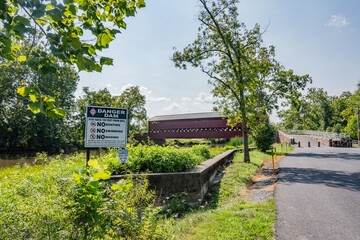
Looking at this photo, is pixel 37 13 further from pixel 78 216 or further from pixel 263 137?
pixel 263 137

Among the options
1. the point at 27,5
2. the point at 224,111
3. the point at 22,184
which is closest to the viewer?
the point at 27,5

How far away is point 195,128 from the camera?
35094mm

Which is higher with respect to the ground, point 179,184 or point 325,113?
point 325,113

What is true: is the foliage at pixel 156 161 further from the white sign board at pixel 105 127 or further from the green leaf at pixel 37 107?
the green leaf at pixel 37 107

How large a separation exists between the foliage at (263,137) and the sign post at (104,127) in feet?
53.3

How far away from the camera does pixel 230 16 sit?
14.8m

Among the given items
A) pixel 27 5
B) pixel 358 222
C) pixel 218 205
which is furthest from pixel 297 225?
pixel 27 5

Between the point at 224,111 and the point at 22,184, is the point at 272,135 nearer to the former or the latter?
the point at 224,111

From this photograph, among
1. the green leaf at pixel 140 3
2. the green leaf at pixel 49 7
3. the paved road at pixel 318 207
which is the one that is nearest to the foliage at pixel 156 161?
the paved road at pixel 318 207

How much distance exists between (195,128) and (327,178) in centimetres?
2557

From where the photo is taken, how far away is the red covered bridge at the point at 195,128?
33000mm

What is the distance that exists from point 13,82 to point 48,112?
113ft

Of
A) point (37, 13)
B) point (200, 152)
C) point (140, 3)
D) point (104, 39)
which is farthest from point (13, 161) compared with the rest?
point (37, 13)

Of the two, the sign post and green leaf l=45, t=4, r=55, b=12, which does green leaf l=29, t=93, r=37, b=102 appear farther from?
the sign post
